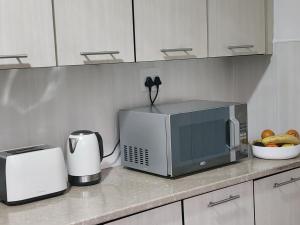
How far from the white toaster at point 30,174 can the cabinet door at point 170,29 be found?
23.5 inches

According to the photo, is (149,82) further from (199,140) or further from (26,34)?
(26,34)

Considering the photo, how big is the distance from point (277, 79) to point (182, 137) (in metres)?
0.93

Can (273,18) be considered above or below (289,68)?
above

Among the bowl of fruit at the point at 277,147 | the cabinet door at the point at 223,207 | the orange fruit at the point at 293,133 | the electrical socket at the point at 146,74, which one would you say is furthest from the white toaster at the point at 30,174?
the orange fruit at the point at 293,133

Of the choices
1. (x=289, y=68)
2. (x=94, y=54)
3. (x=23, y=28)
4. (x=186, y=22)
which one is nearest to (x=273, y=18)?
(x=289, y=68)

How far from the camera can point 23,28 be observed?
1.83 metres

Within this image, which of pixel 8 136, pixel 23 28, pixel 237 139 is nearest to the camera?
pixel 23 28

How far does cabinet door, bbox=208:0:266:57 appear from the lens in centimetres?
246

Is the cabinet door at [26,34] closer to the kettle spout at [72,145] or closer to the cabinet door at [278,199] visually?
the kettle spout at [72,145]

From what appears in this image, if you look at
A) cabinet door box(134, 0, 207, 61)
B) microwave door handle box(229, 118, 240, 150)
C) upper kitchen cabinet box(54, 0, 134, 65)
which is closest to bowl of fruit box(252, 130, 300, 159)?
microwave door handle box(229, 118, 240, 150)

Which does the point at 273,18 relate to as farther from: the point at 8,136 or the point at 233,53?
the point at 8,136

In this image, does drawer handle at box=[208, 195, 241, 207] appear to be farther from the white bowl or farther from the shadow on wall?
the shadow on wall

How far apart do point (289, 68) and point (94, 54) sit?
1294mm

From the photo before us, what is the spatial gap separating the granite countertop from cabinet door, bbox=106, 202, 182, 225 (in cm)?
3
